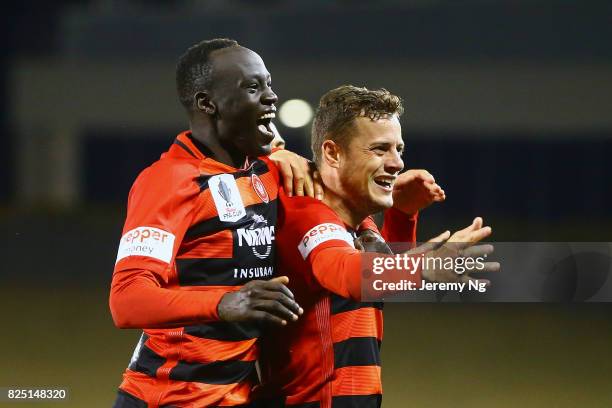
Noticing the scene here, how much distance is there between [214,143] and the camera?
3018 millimetres

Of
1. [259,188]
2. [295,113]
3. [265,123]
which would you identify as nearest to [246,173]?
[259,188]

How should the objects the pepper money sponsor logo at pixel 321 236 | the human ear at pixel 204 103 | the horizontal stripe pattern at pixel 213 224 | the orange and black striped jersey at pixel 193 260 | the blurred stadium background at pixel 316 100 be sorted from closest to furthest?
the orange and black striped jersey at pixel 193 260, the horizontal stripe pattern at pixel 213 224, the pepper money sponsor logo at pixel 321 236, the human ear at pixel 204 103, the blurred stadium background at pixel 316 100

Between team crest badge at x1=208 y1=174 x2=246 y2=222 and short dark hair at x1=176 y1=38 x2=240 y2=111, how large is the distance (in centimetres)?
32

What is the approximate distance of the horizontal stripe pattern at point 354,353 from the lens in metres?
2.96

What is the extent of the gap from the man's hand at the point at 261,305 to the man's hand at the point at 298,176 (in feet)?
2.30

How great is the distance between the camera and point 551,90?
54.3 ft

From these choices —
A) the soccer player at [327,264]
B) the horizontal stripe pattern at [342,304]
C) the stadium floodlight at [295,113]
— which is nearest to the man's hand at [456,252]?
the soccer player at [327,264]

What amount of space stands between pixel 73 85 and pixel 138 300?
650 inches

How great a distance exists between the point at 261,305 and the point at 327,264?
0.45 metres

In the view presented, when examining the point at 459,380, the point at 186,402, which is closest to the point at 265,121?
the point at 186,402

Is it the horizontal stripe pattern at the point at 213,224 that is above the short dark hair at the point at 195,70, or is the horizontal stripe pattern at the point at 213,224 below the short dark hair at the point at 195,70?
below

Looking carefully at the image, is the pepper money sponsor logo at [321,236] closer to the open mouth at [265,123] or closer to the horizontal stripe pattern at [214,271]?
the horizontal stripe pattern at [214,271]

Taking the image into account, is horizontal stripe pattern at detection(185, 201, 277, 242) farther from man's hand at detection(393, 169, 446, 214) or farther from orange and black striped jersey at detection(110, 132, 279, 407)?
man's hand at detection(393, 169, 446, 214)

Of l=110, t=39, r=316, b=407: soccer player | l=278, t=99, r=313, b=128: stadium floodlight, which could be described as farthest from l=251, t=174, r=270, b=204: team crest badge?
l=278, t=99, r=313, b=128: stadium floodlight
